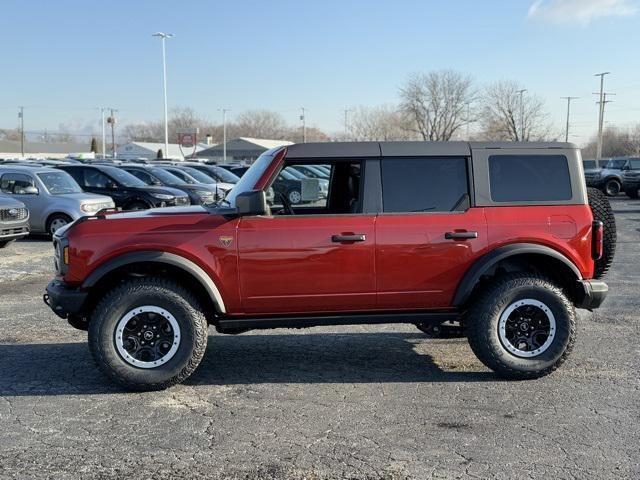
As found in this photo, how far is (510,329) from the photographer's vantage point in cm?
543

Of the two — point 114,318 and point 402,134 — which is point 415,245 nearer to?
point 114,318

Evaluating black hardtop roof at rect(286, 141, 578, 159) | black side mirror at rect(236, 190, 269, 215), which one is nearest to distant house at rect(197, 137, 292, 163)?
black hardtop roof at rect(286, 141, 578, 159)

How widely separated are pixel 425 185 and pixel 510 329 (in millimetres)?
1404

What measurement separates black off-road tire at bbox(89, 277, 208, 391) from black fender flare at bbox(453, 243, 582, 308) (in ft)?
6.98

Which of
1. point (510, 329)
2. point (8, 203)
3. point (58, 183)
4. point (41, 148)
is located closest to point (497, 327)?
point (510, 329)

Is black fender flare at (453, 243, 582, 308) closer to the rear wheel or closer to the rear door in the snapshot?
the rear door

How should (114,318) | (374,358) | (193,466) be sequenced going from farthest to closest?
(374,358)
(114,318)
(193,466)

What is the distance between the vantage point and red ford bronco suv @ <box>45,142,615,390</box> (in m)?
5.10

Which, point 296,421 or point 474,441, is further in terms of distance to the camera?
point 296,421

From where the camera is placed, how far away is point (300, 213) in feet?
18.7

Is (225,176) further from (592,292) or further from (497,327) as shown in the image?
(592,292)

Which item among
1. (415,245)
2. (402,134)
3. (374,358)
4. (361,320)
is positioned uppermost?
(402,134)

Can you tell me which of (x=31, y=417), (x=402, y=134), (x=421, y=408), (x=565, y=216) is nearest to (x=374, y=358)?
(x=421, y=408)

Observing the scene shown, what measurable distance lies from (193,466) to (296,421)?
91 cm
